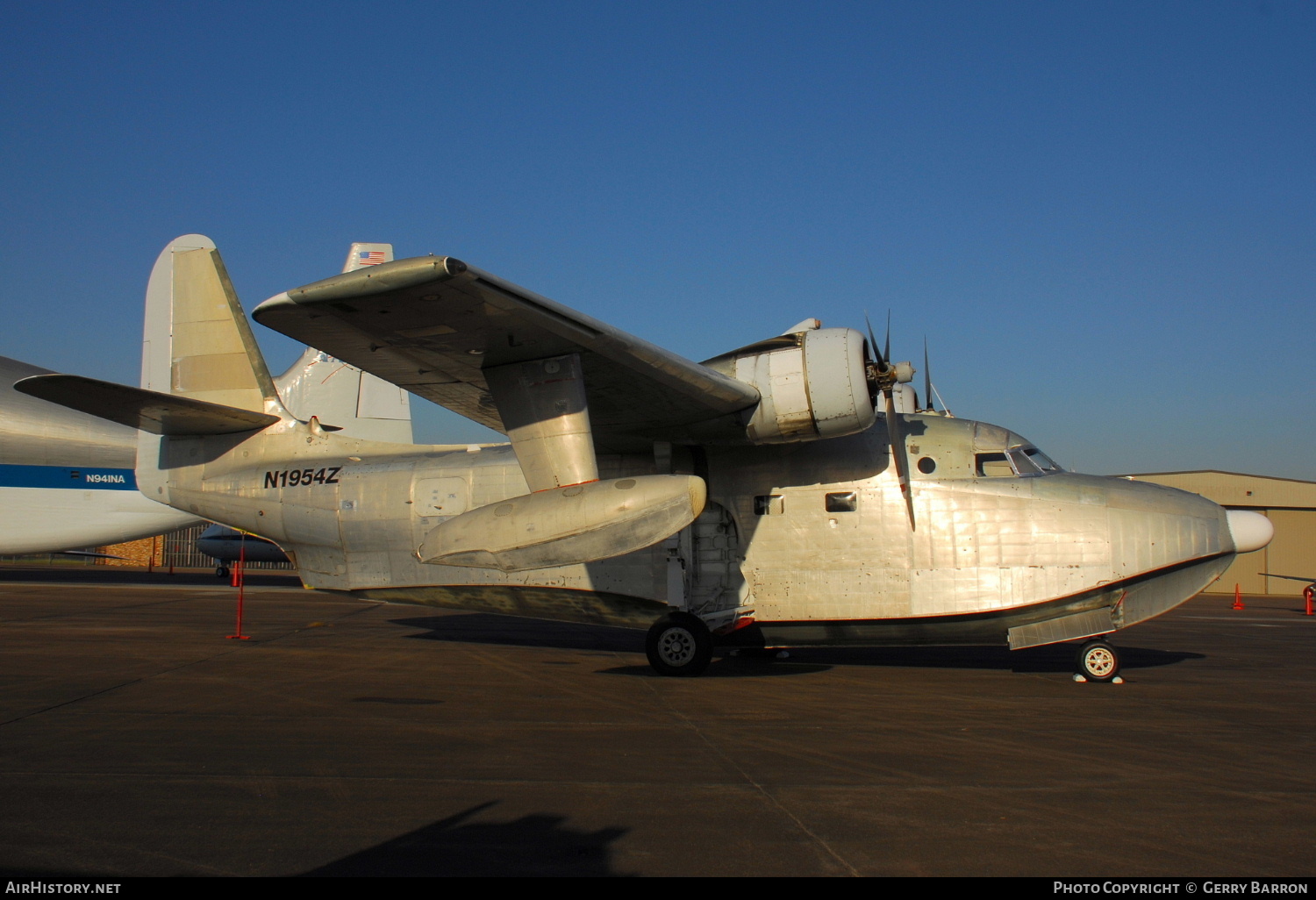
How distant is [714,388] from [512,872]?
5301 mm

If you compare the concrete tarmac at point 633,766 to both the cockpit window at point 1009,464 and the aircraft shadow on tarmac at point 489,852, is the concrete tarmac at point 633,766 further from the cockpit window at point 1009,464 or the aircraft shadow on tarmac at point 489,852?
the cockpit window at point 1009,464

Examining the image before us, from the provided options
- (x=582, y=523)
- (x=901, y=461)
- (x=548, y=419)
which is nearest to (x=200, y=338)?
(x=548, y=419)

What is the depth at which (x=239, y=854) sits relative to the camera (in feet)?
12.5

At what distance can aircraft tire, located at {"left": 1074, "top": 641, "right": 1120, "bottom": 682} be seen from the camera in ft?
30.1

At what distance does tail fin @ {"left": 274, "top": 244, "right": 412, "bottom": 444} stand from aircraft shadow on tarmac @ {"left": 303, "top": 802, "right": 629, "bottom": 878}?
13.1m

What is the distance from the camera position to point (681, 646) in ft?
30.8

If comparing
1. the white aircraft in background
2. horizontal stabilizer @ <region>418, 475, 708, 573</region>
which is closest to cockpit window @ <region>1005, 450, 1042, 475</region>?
horizontal stabilizer @ <region>418, 475, 708, 573</region>

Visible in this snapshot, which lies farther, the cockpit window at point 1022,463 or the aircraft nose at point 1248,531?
the cockpit window at point 1022,463

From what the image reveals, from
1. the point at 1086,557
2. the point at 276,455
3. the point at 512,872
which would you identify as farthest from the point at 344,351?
the point at 1086,557

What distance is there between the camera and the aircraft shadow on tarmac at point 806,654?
10.4 m

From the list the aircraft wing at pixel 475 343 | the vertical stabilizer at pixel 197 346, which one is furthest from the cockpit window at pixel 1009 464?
the vertical stabilizer at pixel 197 346

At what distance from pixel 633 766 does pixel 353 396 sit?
13575mm

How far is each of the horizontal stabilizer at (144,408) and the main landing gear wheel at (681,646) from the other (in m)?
6.13

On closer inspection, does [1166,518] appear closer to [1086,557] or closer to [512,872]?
[1086,557]
